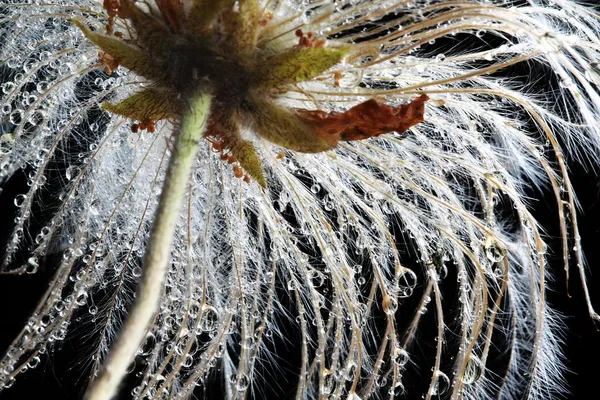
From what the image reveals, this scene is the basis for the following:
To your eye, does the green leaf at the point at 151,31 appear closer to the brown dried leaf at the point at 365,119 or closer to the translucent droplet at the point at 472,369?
the brown dried leaf at the point at 365,119

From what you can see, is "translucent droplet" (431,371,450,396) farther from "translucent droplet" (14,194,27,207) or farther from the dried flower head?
"translucent droplet" (14,194,27,207)

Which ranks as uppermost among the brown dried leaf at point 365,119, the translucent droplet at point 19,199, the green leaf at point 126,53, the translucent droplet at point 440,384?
the green leaf at point 126,53

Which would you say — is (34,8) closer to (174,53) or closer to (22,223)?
(22,223)

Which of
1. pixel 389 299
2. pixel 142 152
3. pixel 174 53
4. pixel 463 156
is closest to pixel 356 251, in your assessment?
pixel 389 299

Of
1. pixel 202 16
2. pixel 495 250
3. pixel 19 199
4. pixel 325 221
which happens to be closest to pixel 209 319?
pixel 325 221

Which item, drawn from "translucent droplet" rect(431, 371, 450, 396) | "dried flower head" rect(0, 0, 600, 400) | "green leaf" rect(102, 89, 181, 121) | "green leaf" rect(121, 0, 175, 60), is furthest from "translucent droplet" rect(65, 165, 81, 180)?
"translucent droplet" rect(431, 371, 450, 396)

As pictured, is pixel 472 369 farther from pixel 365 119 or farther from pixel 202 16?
pixel 202 16

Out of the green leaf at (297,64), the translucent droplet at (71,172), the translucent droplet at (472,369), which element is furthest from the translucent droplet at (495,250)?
the translucent droplet at (71,172)
